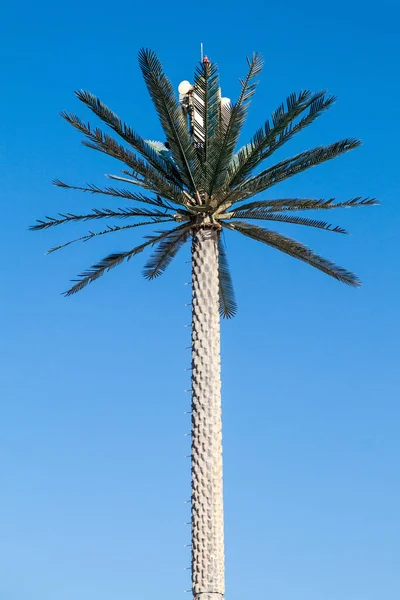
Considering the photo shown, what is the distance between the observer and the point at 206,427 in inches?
648

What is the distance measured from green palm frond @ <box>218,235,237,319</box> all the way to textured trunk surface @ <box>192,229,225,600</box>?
2540 millimetres

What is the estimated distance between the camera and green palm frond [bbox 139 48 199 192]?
16.7 metres

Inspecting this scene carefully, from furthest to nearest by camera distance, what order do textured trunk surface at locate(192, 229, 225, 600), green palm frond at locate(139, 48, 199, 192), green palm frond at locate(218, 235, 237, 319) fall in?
1. green palm frond at locate(218, 235, 237, 319)
2. green palm frond at locate(139, 48, 199, 192)
3. textured trunk surface at locate(192, 229, 225, 600)

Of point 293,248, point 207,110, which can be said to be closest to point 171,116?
point 207,110

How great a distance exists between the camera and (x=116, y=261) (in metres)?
18.8

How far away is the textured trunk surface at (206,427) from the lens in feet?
51.6

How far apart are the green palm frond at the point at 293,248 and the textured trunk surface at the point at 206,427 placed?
71 cm

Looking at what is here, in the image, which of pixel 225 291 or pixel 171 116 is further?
pixel 225 291

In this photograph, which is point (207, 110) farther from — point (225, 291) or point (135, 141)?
point (225, 291)

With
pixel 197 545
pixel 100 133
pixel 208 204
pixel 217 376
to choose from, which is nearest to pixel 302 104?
pixel 208 204

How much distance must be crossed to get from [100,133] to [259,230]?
3313 mm

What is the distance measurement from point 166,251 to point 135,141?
2.48 m

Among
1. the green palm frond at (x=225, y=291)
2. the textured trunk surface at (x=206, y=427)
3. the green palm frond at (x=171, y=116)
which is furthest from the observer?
the green palm frond at (x=225, y=291)

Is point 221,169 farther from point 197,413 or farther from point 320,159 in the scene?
point 197,413
